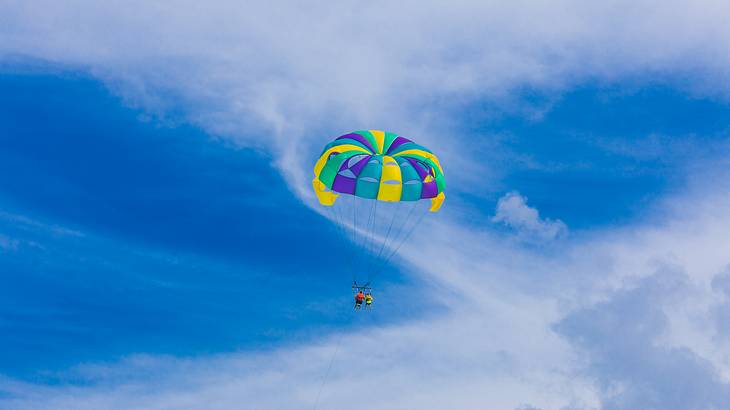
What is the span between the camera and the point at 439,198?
2864 inches

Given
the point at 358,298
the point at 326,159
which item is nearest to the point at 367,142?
the point at 326,159

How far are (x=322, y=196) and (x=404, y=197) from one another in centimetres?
732

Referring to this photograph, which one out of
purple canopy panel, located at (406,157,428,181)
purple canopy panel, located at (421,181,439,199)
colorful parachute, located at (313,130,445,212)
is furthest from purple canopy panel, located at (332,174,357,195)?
purple canopy panel, located at (421,181,439,199)

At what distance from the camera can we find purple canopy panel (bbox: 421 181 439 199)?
69.1m

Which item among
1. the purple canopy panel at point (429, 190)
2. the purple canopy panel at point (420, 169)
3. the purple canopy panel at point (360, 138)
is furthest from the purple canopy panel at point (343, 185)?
the purple canopy panel at point (429, 190)

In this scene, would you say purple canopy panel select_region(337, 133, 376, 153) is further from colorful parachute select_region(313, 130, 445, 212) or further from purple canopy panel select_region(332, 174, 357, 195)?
purple canopy panel select_region(332, 174, 357, 195)

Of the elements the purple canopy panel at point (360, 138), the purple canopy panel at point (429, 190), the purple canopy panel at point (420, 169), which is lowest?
the purple canopy panel at point (429, 190)

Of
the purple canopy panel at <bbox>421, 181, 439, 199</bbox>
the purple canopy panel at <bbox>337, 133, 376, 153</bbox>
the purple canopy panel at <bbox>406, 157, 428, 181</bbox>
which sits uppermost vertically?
the purple canopy panel at <bbox>337, 133, 376, 153</bbox>

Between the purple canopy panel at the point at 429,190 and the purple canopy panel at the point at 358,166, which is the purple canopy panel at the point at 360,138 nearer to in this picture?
the purple canopy panel at the point at 358,166

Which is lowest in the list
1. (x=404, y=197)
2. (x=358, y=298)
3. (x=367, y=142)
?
(x=358, y=298)

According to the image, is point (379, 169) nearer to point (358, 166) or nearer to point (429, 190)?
point (358, 166)

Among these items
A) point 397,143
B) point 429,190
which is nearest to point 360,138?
point 397,143

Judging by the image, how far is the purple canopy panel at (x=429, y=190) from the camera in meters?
69.1

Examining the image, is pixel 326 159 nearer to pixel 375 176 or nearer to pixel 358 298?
pixel 375 176
